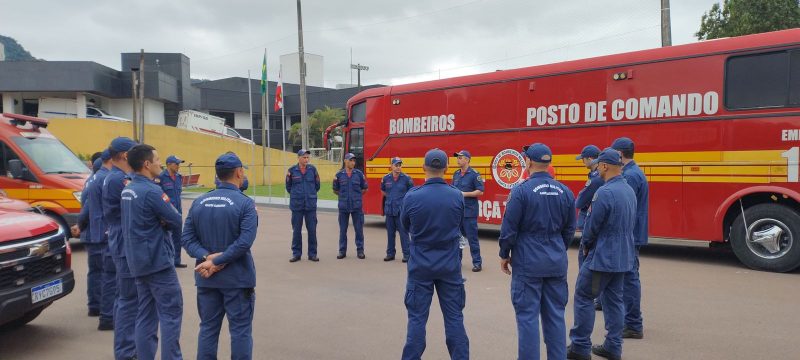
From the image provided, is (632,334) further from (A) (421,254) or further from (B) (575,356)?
(A) (421,254)

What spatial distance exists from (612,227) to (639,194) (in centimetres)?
115

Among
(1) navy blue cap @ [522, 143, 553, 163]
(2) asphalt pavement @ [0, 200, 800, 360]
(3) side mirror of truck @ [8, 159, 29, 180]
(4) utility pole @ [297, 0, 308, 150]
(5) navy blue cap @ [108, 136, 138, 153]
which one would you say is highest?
(4) utility pole @ [297, 0, 308, 150]

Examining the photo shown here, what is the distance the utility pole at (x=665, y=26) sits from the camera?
511 inches

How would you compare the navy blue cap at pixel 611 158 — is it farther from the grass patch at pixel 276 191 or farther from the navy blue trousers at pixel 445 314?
the grass patch at pixel 276 191

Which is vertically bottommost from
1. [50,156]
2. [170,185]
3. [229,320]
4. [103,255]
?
[229,320]

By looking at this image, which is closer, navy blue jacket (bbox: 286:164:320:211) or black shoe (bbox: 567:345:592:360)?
black shoe (bbox: 567:345:592:360)

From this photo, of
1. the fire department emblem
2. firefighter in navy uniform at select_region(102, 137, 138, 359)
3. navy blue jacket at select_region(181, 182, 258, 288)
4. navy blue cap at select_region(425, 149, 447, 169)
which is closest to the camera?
navy blue jacket at select_region(181, 182, 258, 288)

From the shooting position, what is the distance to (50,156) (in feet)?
33.4

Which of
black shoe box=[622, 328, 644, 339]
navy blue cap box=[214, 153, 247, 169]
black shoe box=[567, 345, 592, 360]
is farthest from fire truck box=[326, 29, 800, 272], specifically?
navy blue cap box=[214, 153, 247, 169]

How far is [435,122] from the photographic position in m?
12.5

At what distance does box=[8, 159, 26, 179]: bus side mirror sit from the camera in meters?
9.20

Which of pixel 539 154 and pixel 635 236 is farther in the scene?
pixel 635 236

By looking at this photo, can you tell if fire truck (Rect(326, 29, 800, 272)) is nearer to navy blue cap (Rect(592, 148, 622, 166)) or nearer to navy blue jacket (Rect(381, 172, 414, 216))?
navy blue jacket (Rect(381, 172, 414, 216))

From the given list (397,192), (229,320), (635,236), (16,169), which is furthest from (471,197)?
(16,169)
